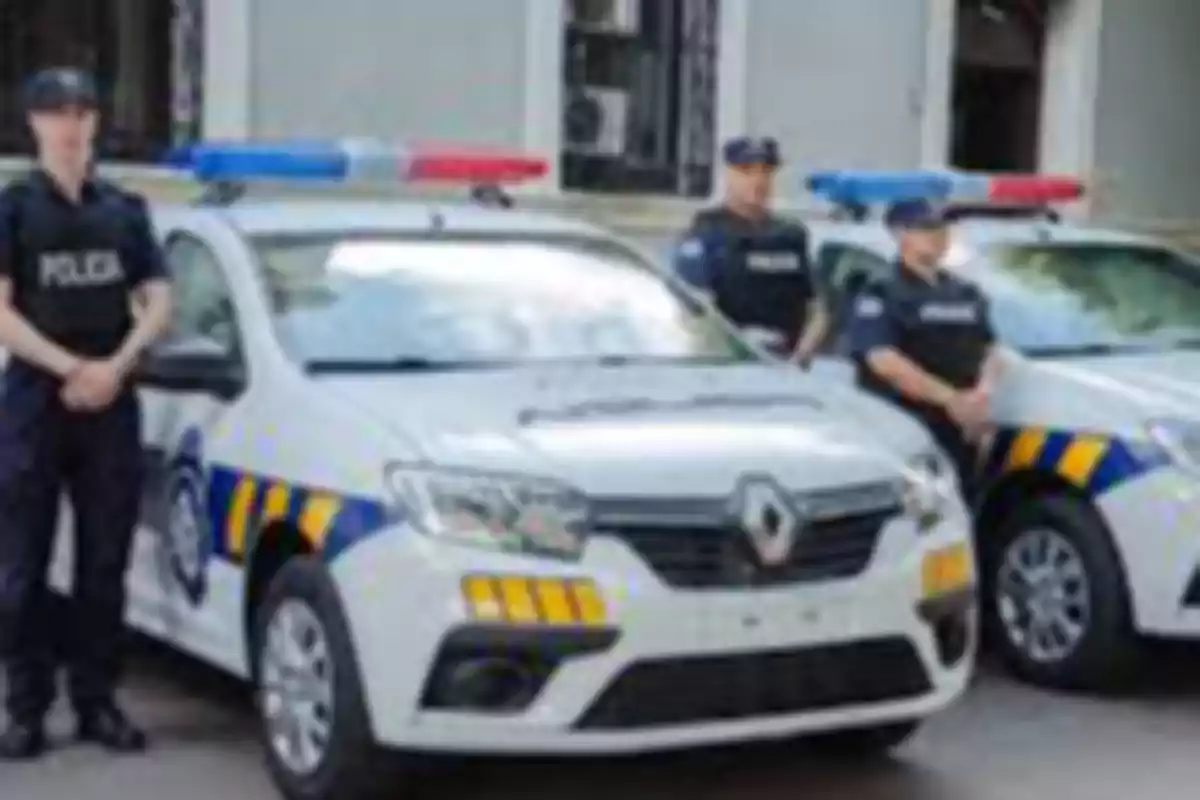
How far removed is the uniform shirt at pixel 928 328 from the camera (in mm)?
7180

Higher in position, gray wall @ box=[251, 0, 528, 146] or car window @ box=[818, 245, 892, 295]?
gray wall @ box=[251, 0, 528, 146]

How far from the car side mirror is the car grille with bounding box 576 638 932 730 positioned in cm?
147

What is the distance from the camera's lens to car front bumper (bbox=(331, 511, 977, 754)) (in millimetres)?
4996

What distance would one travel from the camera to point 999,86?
15.6m

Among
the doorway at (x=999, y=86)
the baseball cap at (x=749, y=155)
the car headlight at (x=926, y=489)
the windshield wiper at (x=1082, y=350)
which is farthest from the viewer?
the doorway at (x=999, y=86)

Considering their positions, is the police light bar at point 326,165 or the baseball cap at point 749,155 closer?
the police light bar at point 326,165

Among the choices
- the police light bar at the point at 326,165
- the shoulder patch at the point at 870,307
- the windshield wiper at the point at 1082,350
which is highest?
the police light bar at the point at 326,165

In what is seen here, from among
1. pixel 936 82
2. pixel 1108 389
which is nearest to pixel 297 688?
pixel 1108 389

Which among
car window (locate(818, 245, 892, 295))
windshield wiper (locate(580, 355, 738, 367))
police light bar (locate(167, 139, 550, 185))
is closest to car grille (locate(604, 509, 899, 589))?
windshield wiper (locate(580, 355, 738, 367))

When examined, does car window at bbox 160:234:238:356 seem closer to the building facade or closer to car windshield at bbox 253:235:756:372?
car windshield at bbox 253:235:756:372

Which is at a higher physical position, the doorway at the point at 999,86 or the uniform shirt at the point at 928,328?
the doorway at the point at 999,86

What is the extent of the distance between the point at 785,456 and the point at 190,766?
6.11ft

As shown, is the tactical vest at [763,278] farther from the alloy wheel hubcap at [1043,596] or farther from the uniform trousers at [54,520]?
the uniform trousers at [54,520]

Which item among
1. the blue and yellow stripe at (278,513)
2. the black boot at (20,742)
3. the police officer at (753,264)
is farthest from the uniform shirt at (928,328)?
the black boot at (20,742)
